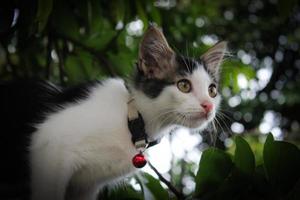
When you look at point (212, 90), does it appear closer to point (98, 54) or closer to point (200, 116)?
point (200, 116)

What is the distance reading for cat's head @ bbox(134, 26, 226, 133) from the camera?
1.24 m

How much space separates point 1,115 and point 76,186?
30 cm

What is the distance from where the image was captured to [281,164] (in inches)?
34.5

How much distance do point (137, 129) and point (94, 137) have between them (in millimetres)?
136

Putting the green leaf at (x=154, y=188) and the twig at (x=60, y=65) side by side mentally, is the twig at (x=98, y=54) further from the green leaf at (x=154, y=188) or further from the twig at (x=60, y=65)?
the green leaf at (x=154, y=188)

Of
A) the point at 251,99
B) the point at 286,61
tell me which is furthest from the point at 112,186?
the point at 286,61

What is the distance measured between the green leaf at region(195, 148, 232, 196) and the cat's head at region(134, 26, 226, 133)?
286mm

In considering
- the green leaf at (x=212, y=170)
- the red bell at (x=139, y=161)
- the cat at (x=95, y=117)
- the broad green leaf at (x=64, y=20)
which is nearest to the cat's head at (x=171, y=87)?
the cat at (x=95, y=117)

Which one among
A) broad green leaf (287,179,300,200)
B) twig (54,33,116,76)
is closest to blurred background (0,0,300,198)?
twig (54,33,116,76)

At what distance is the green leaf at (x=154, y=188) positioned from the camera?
3.44ft

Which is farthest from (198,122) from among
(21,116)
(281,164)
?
(21,116)

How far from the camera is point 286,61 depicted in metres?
3.99

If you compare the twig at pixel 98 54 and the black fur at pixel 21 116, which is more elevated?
the black fur at pixel 21 116

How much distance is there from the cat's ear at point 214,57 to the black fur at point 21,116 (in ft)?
1.29
